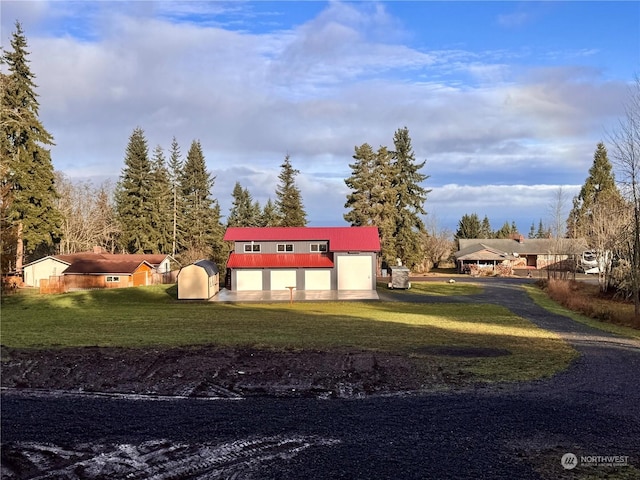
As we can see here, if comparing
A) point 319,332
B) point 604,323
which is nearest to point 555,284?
point 604,323

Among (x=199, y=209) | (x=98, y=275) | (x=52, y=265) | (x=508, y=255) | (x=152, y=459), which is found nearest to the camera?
(x=152, y=459)

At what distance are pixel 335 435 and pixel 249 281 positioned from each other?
3232 centimetres

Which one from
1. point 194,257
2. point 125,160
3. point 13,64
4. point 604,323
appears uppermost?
point 13,64

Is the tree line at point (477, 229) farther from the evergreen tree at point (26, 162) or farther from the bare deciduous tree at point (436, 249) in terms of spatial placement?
the evergreen tree at point (26, 162)

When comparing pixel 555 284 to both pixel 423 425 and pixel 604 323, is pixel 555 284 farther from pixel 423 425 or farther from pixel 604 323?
pixel 423 425

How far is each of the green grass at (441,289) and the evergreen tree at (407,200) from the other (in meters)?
12.7

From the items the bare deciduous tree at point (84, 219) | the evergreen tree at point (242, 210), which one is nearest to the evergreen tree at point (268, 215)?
the evergreen tree at point (242, 210)

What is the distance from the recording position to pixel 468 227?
88.6 meters

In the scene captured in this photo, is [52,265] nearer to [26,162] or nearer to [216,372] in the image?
[26,162]

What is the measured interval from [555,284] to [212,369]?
32602mm

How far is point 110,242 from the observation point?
66.1m

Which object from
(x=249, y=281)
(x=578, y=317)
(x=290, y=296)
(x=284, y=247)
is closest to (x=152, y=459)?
(x=578, y=317)

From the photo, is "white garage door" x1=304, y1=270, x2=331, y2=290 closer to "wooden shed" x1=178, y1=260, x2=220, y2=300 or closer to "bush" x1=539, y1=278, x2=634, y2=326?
"wooden shed" x1=178, y1=260, x2=220, y2=300

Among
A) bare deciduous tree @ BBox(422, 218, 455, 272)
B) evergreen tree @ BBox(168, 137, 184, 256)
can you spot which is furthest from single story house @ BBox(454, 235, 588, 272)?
evergreen tree @ BBox(168, 137, 184, 256)
